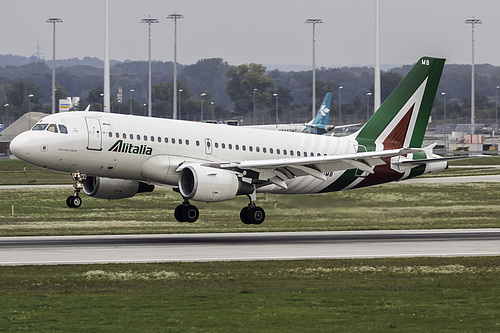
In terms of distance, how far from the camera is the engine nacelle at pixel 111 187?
45.1m

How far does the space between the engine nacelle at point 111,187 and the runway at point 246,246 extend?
9.63ft

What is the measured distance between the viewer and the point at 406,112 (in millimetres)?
49469

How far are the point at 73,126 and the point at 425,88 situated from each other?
18.8 meters

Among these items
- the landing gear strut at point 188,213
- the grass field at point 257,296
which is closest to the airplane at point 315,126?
the landing gear strut at point 188,213

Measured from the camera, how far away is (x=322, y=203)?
46625 mm

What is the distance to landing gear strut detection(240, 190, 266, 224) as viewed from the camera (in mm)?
44406

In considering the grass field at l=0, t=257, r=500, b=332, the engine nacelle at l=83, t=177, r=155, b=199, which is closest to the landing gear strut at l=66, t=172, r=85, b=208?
the engine nacelle at l=83, t=177, r=155, b=199

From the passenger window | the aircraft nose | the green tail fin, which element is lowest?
the aircraft nose

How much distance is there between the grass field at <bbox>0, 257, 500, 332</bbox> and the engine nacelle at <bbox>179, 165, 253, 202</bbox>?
27.7ft

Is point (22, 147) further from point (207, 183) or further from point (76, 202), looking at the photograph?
point (207, 183)

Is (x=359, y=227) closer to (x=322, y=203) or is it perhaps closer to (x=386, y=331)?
(x=322, y=203)

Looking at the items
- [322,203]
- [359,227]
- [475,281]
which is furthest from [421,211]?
[475,281]

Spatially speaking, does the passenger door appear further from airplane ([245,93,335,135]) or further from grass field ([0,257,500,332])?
airplane ([245,93,335,135])

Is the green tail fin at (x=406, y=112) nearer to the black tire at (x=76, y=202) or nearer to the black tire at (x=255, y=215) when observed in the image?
the black tire at (x=255, y=215)
